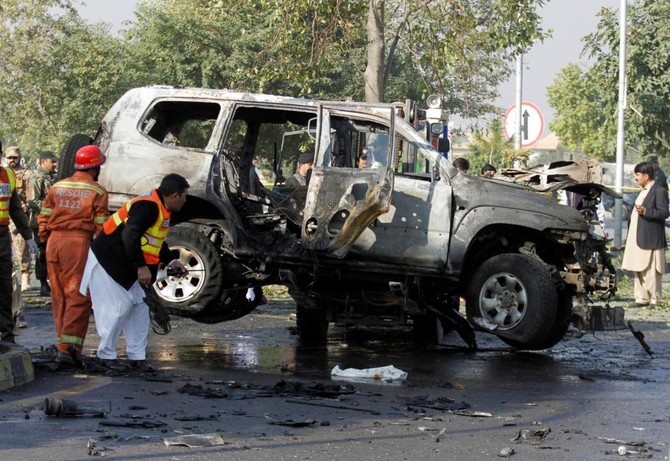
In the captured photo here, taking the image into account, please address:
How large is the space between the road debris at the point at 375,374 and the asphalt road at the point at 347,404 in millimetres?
95

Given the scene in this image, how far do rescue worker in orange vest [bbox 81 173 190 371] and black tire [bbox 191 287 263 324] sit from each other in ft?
6.73

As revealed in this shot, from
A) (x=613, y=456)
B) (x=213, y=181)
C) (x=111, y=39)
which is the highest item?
(x=111, y=39)

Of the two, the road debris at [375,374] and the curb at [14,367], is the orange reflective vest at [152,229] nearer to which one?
the curb at [14,367]

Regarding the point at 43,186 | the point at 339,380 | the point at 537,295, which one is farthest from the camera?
the point at 43,186

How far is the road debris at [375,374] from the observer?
31.5 feet

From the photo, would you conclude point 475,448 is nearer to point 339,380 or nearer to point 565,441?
point 565,441

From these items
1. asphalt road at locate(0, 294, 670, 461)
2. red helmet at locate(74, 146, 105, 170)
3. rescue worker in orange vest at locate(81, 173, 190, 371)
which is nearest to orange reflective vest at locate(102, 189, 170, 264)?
rescue worker in orange vest at locate(81, 173, 190, 371)

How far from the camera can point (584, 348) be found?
41.4 ft

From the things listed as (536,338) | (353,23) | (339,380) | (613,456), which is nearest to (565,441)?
(613,456)

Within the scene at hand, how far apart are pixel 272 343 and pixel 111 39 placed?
27.6 m

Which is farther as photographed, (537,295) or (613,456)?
(537,295)

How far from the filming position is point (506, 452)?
681 centimetres

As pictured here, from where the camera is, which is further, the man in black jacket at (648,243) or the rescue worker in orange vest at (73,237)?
the man in black jacket at (648,243)

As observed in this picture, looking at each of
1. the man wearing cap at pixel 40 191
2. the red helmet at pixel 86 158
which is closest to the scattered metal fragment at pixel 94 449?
the red helmet at pixel 86 158
